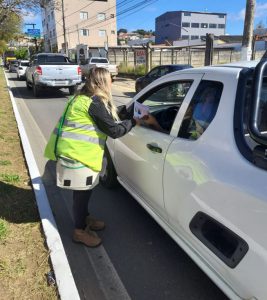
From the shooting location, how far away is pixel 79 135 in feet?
10.8

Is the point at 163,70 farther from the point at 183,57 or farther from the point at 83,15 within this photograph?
the point at 83,15

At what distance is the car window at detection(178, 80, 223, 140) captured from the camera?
8.79 feet

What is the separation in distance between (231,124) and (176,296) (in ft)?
4.89

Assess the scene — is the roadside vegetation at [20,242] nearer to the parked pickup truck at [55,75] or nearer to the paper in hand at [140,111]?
the paper in hand at [140,111]

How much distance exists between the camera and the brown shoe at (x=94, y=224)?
3.94 m

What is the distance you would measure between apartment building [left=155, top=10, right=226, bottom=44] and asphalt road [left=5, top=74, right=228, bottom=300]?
105232mm

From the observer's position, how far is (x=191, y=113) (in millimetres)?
2934

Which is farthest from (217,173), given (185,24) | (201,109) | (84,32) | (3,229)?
(185,24)

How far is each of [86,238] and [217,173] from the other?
5.94ft

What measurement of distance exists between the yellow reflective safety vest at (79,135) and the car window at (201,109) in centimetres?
83

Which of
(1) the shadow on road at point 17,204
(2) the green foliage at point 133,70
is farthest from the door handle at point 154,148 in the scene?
(2) the green foliage at point 133,70

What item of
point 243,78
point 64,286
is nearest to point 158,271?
point 64,286

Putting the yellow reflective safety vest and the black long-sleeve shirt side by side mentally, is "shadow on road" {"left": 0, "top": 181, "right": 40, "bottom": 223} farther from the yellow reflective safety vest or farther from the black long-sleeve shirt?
the black long-sleeve shirt

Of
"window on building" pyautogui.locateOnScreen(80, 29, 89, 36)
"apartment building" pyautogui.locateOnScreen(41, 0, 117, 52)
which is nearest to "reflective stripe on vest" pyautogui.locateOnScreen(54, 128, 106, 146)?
"apartment building" pyautogui.locateOnScreen(41, 0, 117, 52)
